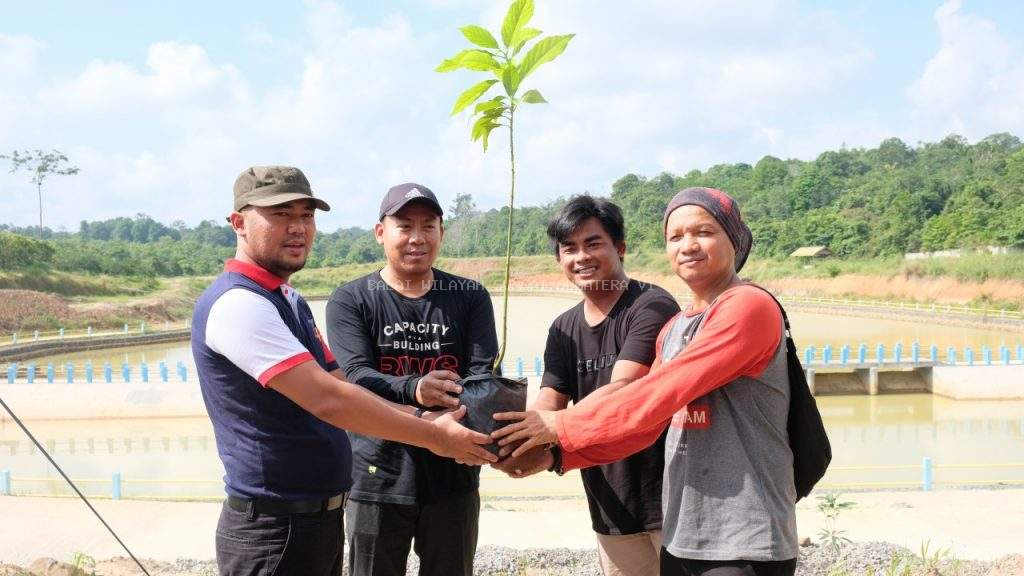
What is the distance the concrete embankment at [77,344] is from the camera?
26.7 meters

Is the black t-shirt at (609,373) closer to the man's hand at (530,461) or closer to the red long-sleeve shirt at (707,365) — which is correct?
the man's hand at (530,461)

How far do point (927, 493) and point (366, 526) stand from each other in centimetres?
770

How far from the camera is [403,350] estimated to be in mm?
2482

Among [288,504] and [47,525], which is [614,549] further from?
[47,525]

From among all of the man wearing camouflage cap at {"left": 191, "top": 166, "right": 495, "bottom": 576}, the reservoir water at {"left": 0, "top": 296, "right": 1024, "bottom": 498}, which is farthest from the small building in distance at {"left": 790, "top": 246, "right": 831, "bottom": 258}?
the man wearing camouflage cap at {"left": 191, "top": 166, "right": 495, "bottom": 576}

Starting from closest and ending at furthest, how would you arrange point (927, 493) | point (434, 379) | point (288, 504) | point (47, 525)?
point (288, 504) → point (434, 379) → point (47, 525) → point (927, 493)

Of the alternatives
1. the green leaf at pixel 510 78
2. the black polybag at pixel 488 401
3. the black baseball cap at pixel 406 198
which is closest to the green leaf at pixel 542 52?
the green leaf at pixel 510 78

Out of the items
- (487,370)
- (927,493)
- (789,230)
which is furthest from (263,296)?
(789,230)

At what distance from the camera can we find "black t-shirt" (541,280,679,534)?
Result: 2.35 m

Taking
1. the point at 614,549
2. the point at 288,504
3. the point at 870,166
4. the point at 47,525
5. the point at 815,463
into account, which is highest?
the point at 870,166

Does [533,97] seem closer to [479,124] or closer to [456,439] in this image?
[479,124]

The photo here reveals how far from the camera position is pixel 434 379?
2.18 metres

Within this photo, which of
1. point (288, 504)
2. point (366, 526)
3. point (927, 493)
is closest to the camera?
point (288, 504)

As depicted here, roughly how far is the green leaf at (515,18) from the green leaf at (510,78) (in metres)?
0.09
